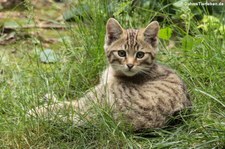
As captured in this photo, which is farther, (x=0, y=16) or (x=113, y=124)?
(x=0, y=16)

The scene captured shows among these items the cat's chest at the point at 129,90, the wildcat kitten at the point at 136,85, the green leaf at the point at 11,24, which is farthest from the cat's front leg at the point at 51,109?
the green leaf at the point at 11,24

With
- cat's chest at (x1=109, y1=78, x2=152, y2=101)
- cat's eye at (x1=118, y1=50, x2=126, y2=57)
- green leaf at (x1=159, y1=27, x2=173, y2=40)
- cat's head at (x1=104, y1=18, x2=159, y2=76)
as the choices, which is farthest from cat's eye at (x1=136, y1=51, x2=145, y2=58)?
green leaf at (x1=159, y1=27, x2=173, y2=40)

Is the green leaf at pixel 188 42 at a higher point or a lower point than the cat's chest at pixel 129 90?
A: higher

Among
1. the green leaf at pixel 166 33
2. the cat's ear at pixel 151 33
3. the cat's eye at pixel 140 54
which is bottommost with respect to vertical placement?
the green leaf at pixel 166 33

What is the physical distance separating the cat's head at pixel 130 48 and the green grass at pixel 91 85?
0.43 m

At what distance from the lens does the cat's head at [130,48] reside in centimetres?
488

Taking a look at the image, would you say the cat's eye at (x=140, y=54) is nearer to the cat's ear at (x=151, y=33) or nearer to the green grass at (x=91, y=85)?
the cat's ear at (x=151, y=33)

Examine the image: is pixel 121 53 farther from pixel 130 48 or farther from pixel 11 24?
pixel 11 24

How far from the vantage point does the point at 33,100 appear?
4.69 meters

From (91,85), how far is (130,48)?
0.67 metres

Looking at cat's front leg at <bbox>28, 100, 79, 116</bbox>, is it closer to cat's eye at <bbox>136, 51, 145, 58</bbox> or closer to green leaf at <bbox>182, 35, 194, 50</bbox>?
cat's eye at <bbox>136, 51, 145, 58</bbox>

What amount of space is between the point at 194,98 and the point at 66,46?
63.8 inches

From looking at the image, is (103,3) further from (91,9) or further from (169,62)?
(169,62)

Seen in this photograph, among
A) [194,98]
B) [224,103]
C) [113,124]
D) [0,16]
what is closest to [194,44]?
[194,98]
